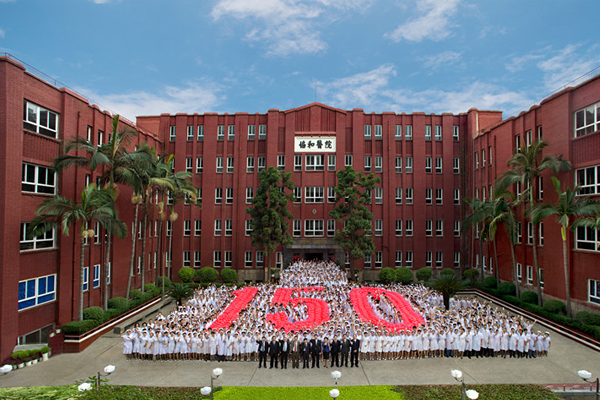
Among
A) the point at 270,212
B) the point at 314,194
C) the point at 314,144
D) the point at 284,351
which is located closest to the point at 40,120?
the point at 270,212

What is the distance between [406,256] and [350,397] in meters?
27.7

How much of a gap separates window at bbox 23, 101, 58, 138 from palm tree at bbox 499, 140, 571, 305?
94.8 feet

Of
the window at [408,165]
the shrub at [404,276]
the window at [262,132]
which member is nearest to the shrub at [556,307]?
the shrub at [404,276]

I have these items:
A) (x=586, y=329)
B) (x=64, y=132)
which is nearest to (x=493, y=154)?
(x=586, y=329)

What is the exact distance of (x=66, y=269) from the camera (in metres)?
21.2

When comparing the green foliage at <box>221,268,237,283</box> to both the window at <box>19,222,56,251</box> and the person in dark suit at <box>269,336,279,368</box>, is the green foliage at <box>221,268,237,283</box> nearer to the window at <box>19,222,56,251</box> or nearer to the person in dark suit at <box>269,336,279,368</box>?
the window at <box>19,222,56,251</box>

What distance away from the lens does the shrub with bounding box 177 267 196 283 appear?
36000mm

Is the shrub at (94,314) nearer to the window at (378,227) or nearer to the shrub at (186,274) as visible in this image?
the shrub at (186,274)

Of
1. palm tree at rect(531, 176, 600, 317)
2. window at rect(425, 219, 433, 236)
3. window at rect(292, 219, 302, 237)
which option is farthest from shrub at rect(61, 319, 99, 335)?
window at rect(425, 219, 433, 236)

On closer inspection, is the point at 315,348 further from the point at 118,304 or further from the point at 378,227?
the point at 378,227

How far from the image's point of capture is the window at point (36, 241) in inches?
738

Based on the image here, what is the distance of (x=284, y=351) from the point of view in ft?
53.8

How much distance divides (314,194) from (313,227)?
135 inches

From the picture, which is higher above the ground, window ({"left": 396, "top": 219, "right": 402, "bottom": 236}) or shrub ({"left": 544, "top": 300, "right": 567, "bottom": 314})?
window ({"left": 396, "top": 219, "right": 402, "bottom": 236})
